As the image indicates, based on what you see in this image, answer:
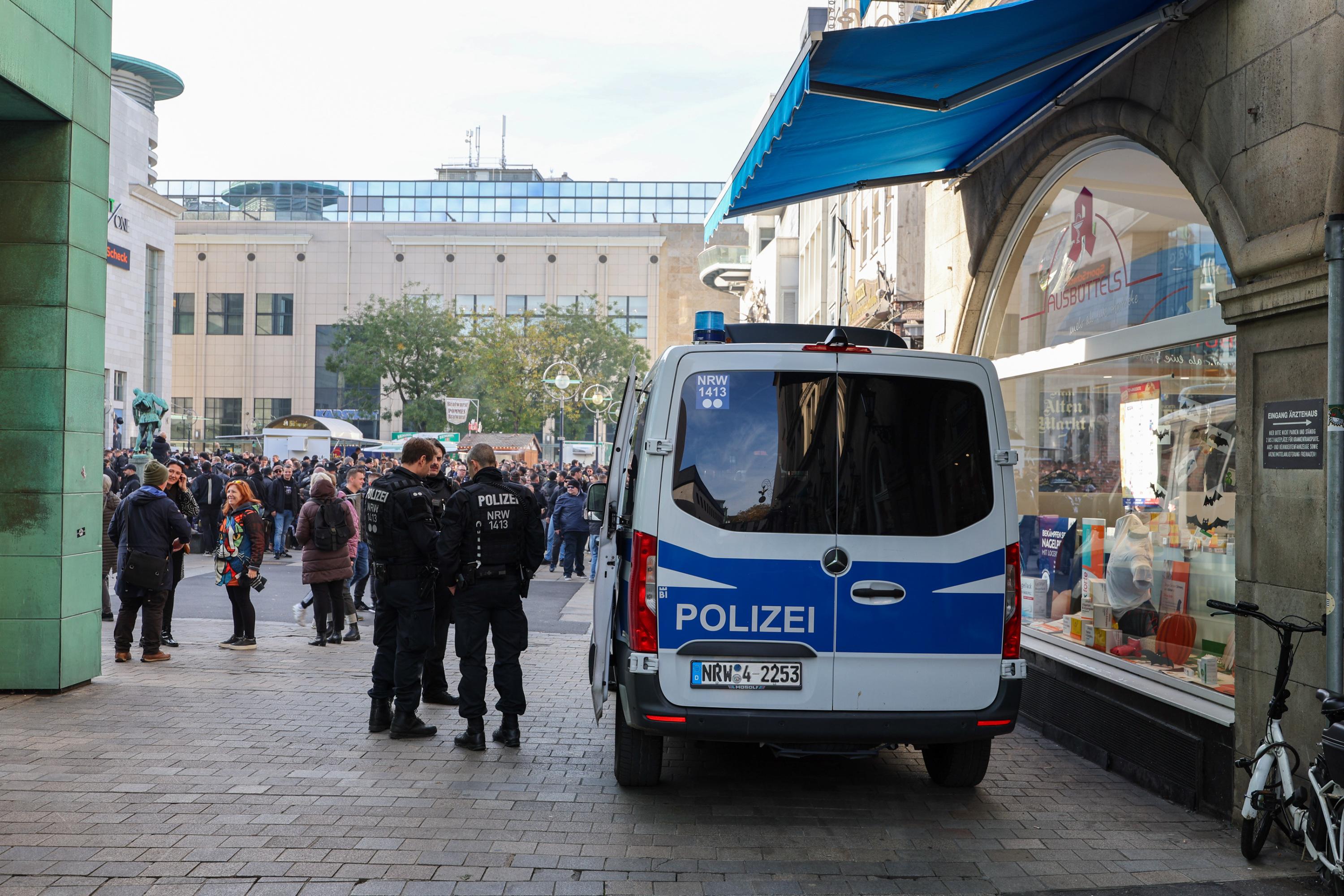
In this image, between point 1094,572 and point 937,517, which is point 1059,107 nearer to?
point 1094,572

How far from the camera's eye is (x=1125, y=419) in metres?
8.20

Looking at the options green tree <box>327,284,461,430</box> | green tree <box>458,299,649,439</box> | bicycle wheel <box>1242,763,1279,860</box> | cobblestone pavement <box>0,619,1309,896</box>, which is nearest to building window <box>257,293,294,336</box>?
green tree <box>327,284,461,430</box>

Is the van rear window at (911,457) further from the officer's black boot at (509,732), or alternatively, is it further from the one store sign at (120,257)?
the one store sign at (120,257)

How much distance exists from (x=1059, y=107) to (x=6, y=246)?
7.42 m

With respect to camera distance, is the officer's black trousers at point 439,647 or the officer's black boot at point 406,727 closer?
the officer's black boot at point 406,727

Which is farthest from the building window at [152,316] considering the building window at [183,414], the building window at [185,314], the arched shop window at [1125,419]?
the arched shop window at [1125,419]

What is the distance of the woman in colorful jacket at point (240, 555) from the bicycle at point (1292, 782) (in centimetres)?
820

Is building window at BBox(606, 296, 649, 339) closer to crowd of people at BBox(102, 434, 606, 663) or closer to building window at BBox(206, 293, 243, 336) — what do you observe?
building window at BBox(206, 293, 243, 336)

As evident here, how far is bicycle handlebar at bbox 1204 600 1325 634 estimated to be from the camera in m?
5.05

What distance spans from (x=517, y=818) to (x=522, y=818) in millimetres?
26

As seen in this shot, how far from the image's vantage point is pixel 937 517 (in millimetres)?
5664

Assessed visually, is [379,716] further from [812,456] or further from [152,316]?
[152,316]

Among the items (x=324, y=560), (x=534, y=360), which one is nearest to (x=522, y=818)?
(x=324, y=560)

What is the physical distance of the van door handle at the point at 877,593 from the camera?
556 cm
